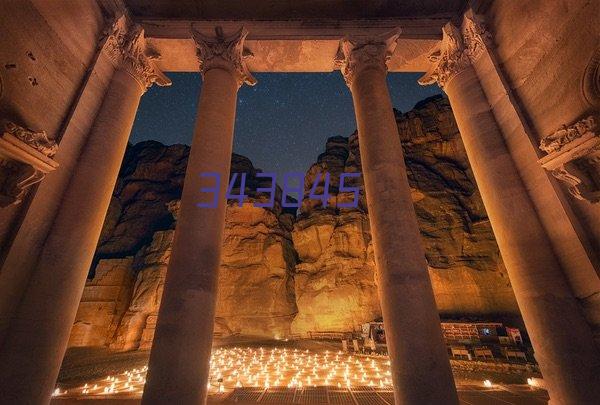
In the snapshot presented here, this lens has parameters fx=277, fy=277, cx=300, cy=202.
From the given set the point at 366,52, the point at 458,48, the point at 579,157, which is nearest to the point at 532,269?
the point at 579,157

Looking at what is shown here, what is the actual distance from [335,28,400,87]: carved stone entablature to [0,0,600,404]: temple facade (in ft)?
0.20

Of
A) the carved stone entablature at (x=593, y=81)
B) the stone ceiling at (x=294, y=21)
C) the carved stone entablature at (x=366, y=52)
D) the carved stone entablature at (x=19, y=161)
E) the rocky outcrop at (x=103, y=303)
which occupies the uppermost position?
the stone ceiling at (x=294, y=21)

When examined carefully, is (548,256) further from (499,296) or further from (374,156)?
(499,296)

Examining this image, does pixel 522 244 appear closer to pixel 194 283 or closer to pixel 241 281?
pixel 194 283

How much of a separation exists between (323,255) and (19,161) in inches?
963

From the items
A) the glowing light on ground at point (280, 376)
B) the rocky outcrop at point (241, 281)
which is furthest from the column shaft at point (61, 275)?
the rocky outcrop at point (241, 281)

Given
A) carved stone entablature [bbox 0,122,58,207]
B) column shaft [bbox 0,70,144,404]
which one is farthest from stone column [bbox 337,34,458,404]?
carved stone entablature [bbox 0,122,58,207]

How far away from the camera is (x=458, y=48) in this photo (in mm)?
9117

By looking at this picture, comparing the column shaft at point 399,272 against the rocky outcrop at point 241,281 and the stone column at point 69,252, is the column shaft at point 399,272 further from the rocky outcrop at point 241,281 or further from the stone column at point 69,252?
the rocky outcrop at point 241,281

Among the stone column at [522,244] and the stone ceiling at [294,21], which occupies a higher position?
the stone ceiling at [294,21]

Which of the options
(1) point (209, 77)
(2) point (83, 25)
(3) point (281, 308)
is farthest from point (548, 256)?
(3) point (281, 308)

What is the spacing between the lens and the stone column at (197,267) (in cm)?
517

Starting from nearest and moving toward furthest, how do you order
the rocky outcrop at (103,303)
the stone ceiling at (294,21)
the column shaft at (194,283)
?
the column shaft at (194,283) < the stone ceiling at (294,21) < the rocky outcrop at (103,303)

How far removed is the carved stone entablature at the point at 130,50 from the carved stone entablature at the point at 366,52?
6758mm
